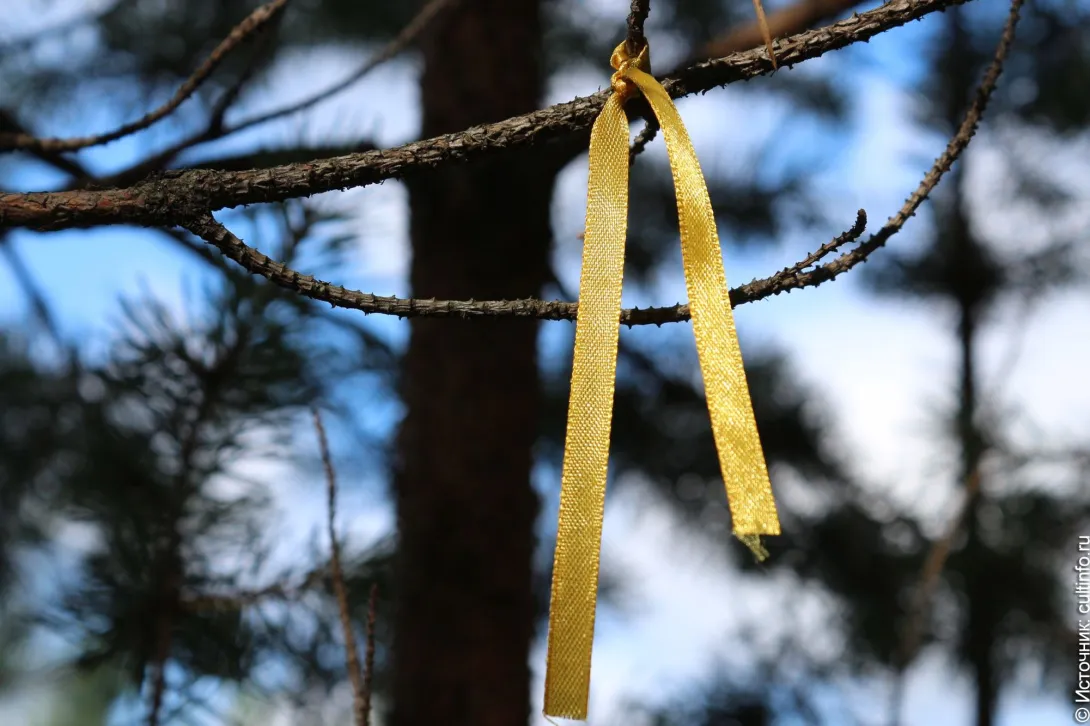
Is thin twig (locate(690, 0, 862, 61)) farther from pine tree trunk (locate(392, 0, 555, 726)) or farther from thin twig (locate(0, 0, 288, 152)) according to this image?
thin twig (locate(0, 0, 288, 152))

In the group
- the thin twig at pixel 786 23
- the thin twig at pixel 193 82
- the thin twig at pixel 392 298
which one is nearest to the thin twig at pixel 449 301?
the thin twig at pixel 392 298

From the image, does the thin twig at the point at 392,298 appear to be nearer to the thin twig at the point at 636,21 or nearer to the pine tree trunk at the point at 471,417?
the thin twig at the point at 636,21

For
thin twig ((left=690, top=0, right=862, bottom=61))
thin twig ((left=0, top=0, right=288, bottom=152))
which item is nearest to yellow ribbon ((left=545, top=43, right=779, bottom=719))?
thin twig ((left=0, top=0, right=288, bottom=152))

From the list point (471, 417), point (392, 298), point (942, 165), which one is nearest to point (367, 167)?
point (392, 298)

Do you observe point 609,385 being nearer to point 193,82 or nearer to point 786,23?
point 193,82

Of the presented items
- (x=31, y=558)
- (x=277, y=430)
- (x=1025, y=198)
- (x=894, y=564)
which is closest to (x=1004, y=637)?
(x=894, y=564)
